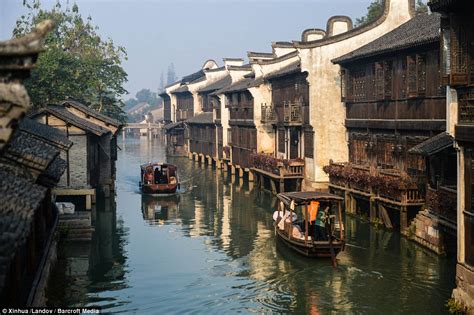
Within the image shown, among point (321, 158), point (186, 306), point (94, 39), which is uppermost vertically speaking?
point (94, 39)

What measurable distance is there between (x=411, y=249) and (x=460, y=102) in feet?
33.0

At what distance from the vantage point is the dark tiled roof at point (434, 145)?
22.2 metres

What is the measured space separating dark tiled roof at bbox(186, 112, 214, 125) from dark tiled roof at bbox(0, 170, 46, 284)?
167ft

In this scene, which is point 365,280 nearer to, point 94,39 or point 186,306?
point 186,306

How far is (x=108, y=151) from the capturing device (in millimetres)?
39406

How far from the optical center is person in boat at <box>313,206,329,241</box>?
23628 mm

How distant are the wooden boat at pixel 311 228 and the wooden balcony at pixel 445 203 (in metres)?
3.25

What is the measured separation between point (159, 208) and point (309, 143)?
31.2 ft

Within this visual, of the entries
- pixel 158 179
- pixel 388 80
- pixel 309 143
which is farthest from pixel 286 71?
pixel 388 80

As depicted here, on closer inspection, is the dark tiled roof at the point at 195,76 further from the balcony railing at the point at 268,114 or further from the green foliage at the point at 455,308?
the green foliage at the point at 455,308

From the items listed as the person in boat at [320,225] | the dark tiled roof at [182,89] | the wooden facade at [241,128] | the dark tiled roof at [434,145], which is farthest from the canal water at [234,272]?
the dark tiled roof at [182,89]

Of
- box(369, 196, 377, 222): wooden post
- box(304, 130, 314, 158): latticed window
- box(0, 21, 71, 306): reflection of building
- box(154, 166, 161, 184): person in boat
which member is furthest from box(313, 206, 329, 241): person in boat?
box(154, 166, 161, 184): person in boat

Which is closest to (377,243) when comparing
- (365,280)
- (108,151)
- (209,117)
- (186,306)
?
(365,280)

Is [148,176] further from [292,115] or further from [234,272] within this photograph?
[234,272]
